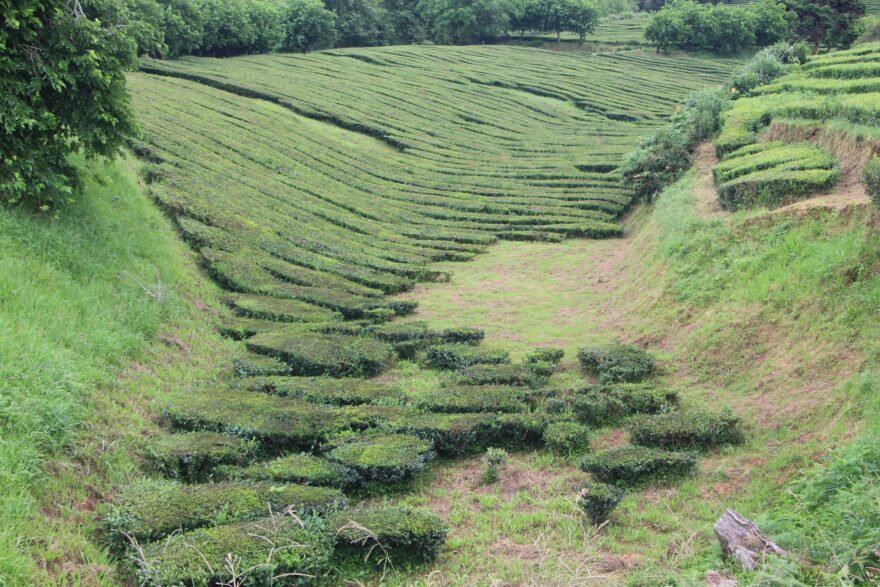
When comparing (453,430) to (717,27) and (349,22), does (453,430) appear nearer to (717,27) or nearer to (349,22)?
(349,22)

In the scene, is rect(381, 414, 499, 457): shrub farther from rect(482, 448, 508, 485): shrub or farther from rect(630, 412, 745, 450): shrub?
rect(630, 412, 745, 450): shrub

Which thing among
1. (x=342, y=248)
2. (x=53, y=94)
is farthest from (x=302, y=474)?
(x=342, y=248)

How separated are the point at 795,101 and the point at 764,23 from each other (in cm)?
5782

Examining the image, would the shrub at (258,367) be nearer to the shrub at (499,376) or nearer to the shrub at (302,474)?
the shrub at (499,376)

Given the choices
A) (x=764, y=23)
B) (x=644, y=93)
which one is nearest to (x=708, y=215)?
(x=644, y=93)

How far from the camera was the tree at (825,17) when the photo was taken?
4300cm

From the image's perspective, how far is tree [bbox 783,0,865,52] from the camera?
43.0 metres

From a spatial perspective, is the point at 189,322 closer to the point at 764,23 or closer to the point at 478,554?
the point at 478,554

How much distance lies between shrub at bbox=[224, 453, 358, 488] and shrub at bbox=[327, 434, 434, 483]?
0.40 feet

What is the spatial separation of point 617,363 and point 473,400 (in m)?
2.78

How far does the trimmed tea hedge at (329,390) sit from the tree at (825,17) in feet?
147

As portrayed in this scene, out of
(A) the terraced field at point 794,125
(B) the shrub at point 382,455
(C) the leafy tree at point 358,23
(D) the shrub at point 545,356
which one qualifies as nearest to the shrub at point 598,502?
(B) the shrub at point 382,455

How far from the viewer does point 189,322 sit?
12.7 metres

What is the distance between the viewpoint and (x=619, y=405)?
9844mm
